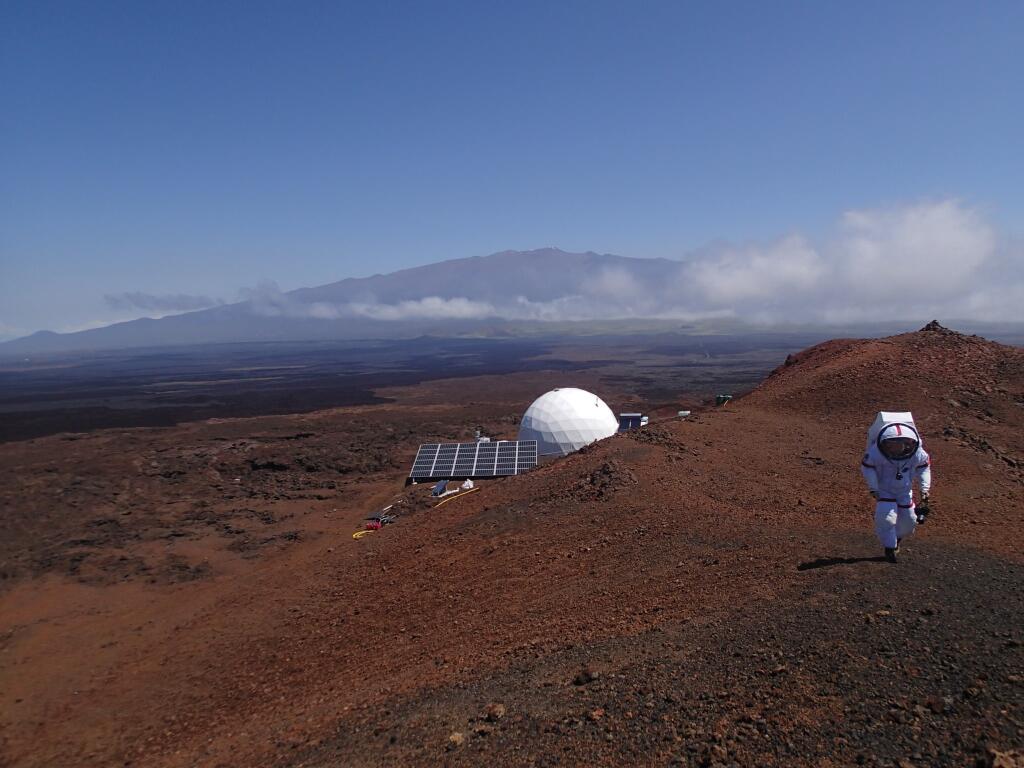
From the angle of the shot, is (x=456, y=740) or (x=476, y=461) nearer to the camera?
(x=456, y=740)

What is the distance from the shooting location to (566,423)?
2958 cm

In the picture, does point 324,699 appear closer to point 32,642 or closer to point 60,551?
point 32,642

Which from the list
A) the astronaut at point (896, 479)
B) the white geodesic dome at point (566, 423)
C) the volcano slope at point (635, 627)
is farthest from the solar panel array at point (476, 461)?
the astronaut at point (896, 479)

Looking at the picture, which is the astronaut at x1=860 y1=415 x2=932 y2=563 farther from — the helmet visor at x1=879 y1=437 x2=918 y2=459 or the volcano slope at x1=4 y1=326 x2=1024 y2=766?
the volcano slope at x1=4 y1=326 x2=1024 y2=766

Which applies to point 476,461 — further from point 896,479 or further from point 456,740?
point 456,740

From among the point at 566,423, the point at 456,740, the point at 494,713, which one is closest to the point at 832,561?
the point at 494,713

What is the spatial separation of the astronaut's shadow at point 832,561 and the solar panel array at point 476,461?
17873 mm

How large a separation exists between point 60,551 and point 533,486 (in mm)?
18777

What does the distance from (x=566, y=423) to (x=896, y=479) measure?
2092 centimetres

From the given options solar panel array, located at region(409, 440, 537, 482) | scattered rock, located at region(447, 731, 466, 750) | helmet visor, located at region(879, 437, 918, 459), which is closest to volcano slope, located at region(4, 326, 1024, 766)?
scattered rock, located at region(447, 731, 466, 750)

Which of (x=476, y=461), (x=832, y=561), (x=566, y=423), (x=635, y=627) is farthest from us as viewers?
(x=566, y=423)

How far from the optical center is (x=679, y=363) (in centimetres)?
11675

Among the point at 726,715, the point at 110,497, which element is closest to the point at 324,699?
the point at 726,715

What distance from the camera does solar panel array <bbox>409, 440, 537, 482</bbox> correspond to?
2692 cm
